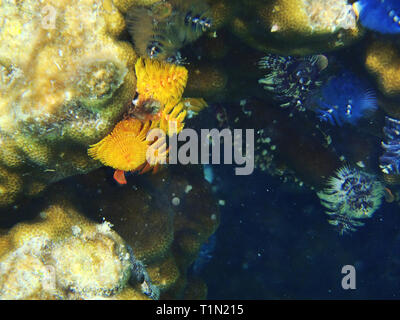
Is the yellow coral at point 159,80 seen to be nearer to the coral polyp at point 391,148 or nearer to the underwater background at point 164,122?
the underwater background at point 164,122

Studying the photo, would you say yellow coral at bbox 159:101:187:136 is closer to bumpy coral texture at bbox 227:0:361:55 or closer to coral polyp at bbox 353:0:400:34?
bumpy coral texture at bbox 227:0:361:55

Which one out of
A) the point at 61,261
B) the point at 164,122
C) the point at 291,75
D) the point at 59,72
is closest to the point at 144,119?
the point at 164,122

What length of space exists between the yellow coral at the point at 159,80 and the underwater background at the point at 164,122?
13mm

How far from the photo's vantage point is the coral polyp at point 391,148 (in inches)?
167

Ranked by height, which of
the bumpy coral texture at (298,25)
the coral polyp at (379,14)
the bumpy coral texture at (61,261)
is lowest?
the bumpy coral texture at (61,261)

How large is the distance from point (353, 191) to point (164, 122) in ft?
11.7

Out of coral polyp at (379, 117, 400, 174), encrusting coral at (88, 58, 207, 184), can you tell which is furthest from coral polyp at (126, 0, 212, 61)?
coral polyp at (379, 117, 400, 174)

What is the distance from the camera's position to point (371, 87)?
159 inches

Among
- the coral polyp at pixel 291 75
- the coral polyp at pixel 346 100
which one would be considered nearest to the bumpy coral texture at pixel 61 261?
the coral polyp at pixel 291 75

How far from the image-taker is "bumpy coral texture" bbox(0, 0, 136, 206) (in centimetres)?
250

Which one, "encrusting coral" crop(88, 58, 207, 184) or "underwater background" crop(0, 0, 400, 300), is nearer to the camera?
"underwater background" crop(0, 0, 400, 300)

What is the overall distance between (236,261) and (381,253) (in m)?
3.32

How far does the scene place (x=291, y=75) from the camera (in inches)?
157

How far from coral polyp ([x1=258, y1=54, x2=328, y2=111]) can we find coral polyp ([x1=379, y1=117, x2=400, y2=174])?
3.96 ft
